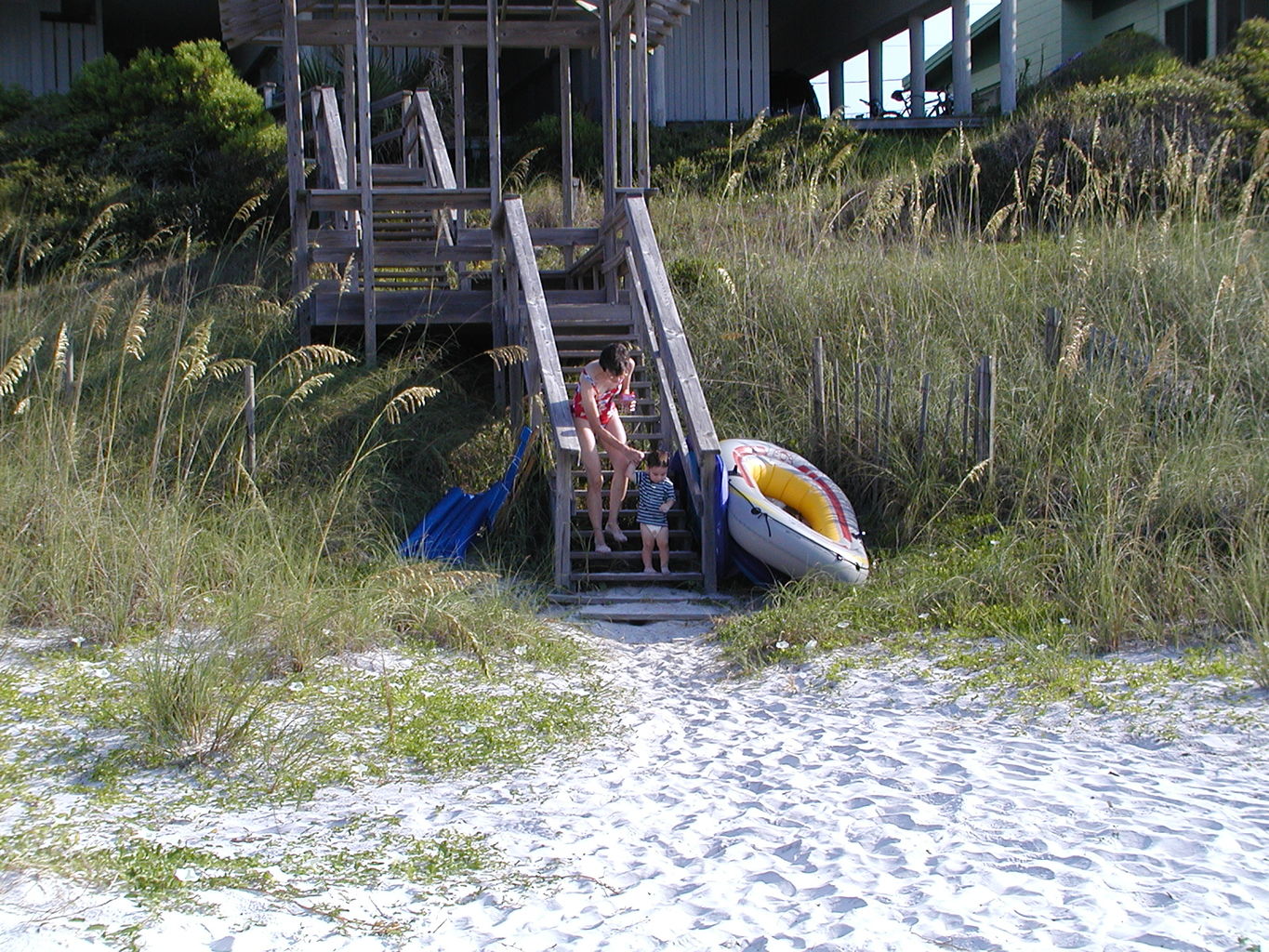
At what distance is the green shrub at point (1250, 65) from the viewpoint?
13.8m

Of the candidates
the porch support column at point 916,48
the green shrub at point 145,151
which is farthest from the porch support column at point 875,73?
the green shrub at point 145,151

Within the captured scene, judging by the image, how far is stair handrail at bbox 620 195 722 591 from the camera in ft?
25.0

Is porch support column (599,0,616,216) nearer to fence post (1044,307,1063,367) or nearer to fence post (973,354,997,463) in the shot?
fence post (1044,307,1063,367)

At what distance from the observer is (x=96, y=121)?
1450cm

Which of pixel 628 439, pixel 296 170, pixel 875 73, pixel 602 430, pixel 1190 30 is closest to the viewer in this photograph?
pixel 602 430

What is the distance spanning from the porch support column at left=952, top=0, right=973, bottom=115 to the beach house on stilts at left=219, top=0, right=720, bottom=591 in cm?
748

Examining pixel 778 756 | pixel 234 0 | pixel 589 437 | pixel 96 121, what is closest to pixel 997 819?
pixel 778 756

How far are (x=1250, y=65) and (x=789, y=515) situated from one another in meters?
10.4

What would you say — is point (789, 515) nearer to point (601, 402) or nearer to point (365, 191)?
point (601, 402)

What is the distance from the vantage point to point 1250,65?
1429 cm

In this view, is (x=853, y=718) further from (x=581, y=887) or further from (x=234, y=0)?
(x=234, y=0)

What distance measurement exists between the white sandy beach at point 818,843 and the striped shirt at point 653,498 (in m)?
2.35

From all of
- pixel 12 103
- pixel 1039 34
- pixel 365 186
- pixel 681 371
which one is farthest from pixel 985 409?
pixel 1039 34

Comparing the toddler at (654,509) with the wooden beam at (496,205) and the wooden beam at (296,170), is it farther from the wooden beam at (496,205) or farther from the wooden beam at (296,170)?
the wooden beam at (296,170)
